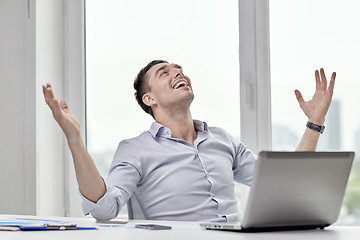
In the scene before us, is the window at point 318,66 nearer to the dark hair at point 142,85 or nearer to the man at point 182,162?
the man at point 182,162

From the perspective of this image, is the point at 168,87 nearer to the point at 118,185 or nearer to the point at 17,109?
the point at 118,185

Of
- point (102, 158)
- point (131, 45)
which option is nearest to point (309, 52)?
point (131, 45)

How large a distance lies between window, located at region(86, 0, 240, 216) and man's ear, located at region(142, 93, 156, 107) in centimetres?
51

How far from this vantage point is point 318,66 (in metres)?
2.56

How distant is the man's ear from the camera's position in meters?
2.31

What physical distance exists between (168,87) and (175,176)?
400 mm

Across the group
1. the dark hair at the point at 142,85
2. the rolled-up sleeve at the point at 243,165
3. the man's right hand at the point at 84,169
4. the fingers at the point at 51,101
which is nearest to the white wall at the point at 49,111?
the dark hair at the point at 142,85

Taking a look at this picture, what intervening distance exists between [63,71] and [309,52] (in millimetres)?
1298

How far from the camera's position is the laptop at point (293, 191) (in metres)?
1.08

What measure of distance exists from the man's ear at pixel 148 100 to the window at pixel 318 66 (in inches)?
24.4

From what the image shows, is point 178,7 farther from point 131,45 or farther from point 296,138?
point 296,138

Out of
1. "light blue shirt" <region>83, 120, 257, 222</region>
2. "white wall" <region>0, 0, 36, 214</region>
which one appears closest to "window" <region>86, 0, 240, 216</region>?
"white wall" <region>0, 0, 36, 214</region>

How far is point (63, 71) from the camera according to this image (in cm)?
309

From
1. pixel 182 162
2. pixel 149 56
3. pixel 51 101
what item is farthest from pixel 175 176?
pixel 149 56
